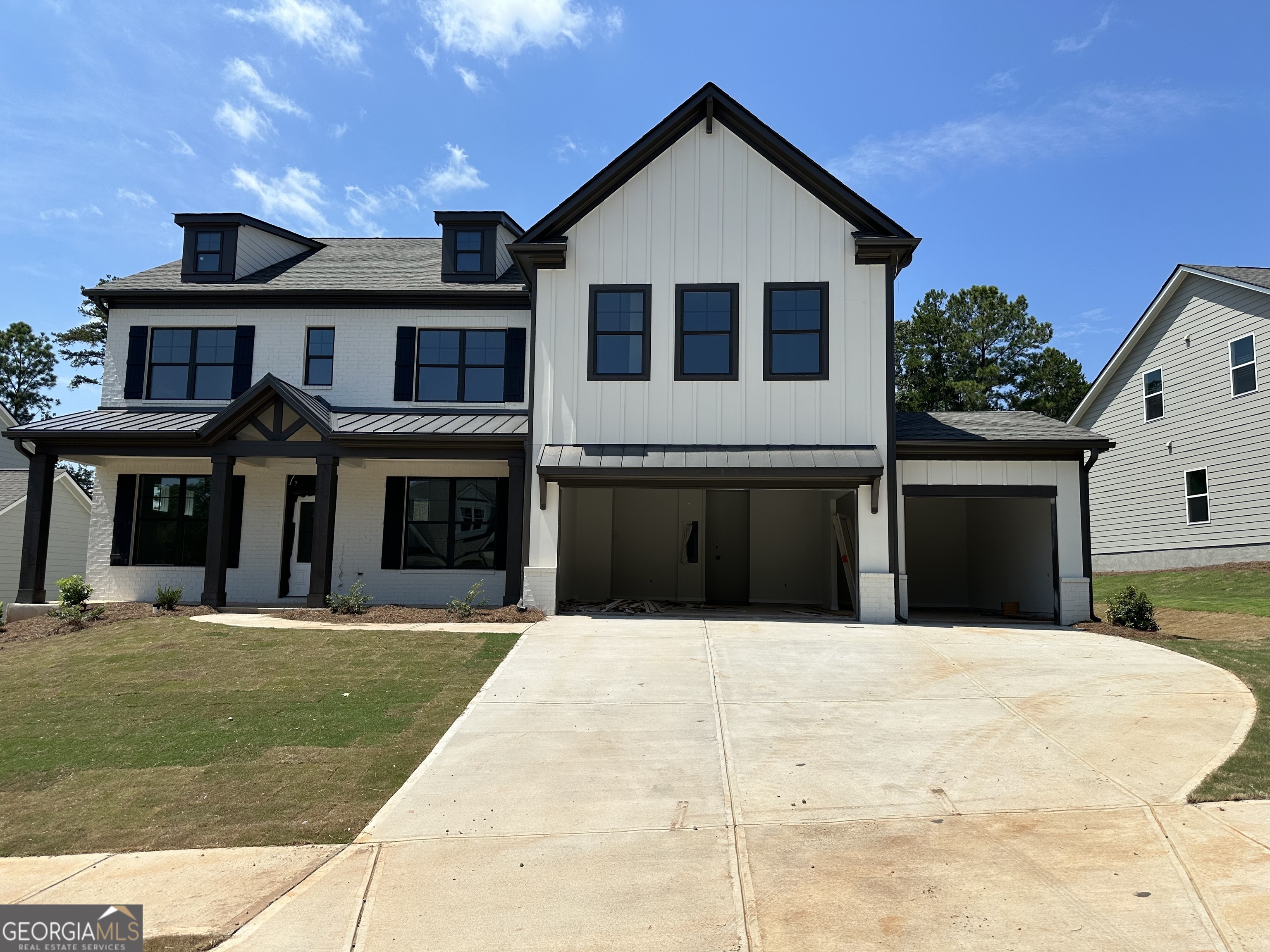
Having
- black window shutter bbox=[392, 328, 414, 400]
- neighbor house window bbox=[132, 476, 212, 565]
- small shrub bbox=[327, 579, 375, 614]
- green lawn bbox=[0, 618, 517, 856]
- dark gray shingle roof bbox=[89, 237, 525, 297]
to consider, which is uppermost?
dark gray shingle roof bbox=[89, 237, 525, 297]

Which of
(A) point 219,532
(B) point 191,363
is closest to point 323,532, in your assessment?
(A) point 219,532

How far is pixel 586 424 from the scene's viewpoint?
15.1m

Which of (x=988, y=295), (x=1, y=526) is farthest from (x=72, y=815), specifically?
(x=988, y=295)

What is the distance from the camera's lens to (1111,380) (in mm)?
25953

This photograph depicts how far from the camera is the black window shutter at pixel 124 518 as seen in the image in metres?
17.7

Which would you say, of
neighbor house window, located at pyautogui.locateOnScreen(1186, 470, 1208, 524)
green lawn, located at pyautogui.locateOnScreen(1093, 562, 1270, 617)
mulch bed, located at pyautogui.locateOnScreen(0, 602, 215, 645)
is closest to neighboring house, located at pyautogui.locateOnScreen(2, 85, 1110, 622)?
mulch bed, located at pyautogui.locateOnScreen(0, 602, 215, 645)

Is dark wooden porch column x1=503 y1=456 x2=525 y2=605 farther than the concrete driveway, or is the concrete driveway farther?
dark wooden porch column x1=503 y1=456 x2=525 y2=605

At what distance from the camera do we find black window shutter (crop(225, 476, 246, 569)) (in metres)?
17.6

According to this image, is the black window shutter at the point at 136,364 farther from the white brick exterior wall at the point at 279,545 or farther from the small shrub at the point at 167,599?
the small shrub at the point at 167,599

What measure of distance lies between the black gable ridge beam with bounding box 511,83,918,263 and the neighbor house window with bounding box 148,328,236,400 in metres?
7.39

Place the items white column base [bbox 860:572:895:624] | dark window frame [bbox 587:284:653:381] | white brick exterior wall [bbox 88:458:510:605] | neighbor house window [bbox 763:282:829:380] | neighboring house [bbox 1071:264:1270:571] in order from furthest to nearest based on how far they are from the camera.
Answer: neighboring house [bbox 1071:264:1270:571] → white brick exterior wall [bbox 88:458:510:605] → dark window frame [bbox 587:284:653:381] → neighbor house window [bbox 763:282:829:380] → white column base [bbox 860:572:895:624]

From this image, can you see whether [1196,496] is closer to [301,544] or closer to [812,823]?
[812,823]

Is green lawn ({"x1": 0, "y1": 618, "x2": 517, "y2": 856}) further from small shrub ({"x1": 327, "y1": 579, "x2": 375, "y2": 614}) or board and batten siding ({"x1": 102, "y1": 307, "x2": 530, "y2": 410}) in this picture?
board and batten siding ({"x1": 102, "y1": 307, "x2": 530, "y2": 410})

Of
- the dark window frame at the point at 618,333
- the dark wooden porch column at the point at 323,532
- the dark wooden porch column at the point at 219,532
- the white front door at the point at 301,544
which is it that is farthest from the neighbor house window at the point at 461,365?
the dark wooden porch column at the point at 219,532
